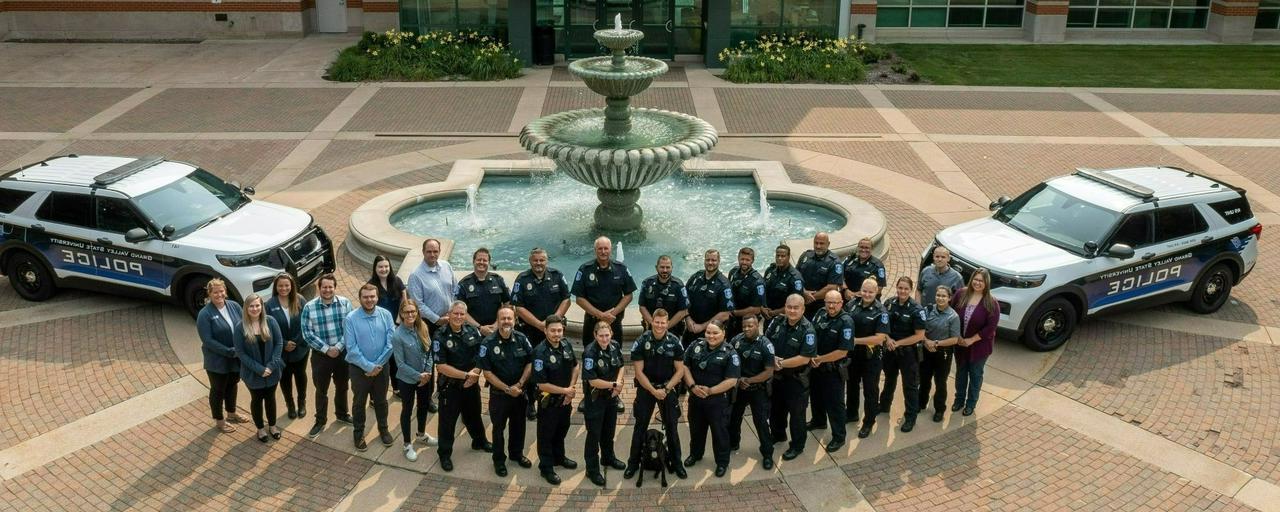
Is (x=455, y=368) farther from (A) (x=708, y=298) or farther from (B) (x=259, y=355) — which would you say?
(A) (x=708, y=298)

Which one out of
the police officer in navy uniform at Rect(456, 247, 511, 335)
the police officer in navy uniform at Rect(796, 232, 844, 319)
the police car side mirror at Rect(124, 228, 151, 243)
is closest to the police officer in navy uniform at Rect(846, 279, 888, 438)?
the police officer in navy uniform at Rect(796, 232, 844, 319)

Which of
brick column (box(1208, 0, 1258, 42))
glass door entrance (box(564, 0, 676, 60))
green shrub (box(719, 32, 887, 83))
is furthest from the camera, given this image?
brick column (box(1208, 0, 1258, 42))

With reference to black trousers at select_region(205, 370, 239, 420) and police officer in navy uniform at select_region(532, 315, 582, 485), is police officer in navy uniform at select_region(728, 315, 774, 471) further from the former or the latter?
black trousers at select_region(205, 370, 239, 420)

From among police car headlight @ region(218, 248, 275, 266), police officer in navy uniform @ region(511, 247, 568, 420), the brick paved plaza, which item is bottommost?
the brick paved plaza

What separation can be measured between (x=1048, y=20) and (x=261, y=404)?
27.1 metres

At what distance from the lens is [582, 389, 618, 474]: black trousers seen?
333 inches

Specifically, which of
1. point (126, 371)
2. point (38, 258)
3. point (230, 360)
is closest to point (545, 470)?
point (230, 360)

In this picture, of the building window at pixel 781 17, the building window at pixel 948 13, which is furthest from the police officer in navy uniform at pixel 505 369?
the building window at pixel 948 13

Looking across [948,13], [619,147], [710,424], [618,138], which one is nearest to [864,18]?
[948,13]

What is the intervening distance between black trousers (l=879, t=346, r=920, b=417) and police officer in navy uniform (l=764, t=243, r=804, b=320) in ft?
3.54

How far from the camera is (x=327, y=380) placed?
9.23 meters

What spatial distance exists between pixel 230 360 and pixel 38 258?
4.44m

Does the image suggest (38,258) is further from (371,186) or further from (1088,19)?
(1088,19)

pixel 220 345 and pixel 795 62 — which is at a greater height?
pixel 795 62
